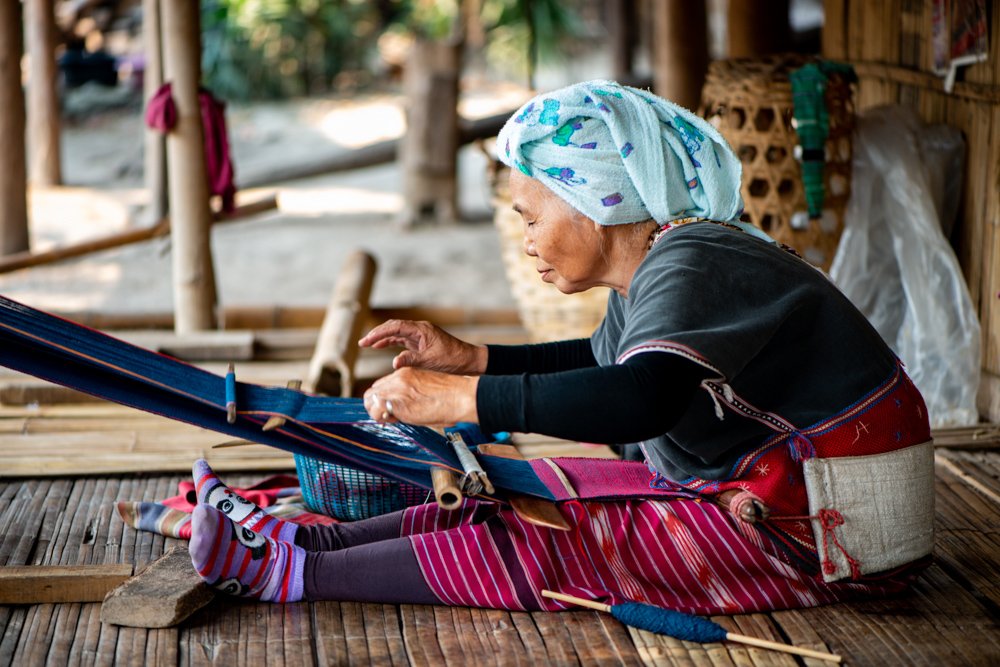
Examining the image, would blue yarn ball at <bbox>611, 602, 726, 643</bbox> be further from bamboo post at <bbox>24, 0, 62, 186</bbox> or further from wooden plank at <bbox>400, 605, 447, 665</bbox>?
bamboo post at <bbox>24, 0, 62, 186</bbox>

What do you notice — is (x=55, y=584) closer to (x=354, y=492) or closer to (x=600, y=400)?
(x=354, y=492)

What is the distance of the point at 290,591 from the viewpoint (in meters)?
2.18

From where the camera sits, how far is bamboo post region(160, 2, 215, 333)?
439 centimetres

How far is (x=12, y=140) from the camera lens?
6359 millimetres

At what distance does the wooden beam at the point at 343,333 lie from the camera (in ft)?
12.1

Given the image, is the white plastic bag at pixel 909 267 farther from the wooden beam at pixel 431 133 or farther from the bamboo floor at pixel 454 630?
the wooden beam at pixel 431 133

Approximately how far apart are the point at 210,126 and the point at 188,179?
222 millimetres

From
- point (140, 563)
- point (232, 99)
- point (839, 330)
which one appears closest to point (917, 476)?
point (839, 330)

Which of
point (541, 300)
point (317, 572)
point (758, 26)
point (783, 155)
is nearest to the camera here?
point (317, 572)

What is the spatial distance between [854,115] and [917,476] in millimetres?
1987

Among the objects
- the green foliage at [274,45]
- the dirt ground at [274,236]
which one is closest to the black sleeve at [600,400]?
the dirt ground at [274,236]

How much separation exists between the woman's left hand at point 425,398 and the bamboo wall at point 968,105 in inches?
86.9

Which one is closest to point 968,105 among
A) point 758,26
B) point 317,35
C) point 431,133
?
point 758,26

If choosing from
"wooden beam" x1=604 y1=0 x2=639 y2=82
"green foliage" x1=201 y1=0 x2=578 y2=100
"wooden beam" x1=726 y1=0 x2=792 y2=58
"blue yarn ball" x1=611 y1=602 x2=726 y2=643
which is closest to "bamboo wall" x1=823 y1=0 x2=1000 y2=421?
"wooden beam" x1=726 y1=0 x2=792 y2=58
